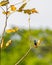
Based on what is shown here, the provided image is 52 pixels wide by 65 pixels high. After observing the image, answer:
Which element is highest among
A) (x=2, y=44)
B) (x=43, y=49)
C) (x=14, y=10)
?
(x=14, y=10)

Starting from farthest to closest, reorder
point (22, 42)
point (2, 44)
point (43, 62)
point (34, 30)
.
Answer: point (34, 30)
point (22, 42)
point (43, 62)
point (2, 44)

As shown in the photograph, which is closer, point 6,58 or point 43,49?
point 6,58

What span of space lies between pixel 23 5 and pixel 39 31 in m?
30.2

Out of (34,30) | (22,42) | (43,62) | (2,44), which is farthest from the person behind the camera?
(34,30)

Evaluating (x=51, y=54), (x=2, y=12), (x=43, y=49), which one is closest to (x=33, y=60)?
(x=51, y=54)

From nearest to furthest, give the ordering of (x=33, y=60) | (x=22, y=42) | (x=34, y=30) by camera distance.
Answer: (x=33, y=60)
(x=22, y=42)
(x=34, y=30)

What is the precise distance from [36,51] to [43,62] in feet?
16.9

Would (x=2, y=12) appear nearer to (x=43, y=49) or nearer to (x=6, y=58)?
(x=6, y=58)

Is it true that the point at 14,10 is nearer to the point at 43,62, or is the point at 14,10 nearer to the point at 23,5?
the point at 23,5

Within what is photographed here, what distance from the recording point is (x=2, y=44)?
2691mm

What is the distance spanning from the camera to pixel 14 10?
8.91 feet

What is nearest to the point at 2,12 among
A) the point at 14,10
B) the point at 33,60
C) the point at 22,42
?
the point at 14,10

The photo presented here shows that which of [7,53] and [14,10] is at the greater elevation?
[14,10]

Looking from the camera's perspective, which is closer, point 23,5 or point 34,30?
point 23,5
